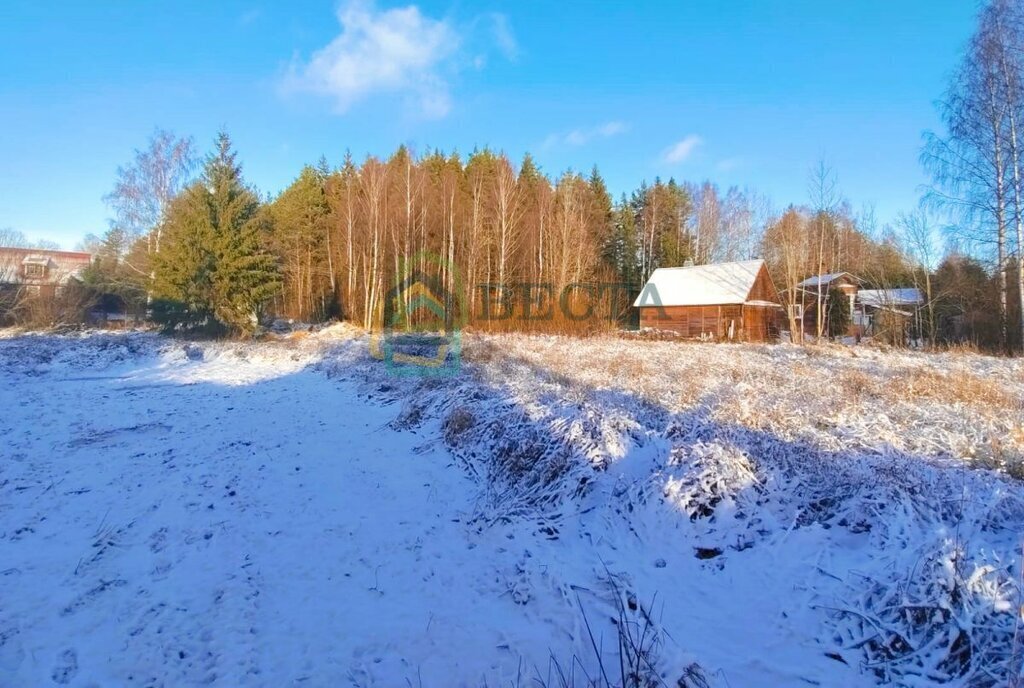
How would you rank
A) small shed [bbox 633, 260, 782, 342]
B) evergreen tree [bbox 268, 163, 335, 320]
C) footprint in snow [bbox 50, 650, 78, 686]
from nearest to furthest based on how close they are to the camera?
footprint in snow [bbox 50, 650, 78, 686] → small shed [bbox 633, 260, 782, 342] → evergreen tree [bbox 268, 163, 335, 320]

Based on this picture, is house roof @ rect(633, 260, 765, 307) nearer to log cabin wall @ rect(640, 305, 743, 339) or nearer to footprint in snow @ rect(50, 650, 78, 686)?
log cabin wall @ rect(640, 305, 743, 339)

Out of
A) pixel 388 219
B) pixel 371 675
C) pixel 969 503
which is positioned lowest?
pixel 371 675

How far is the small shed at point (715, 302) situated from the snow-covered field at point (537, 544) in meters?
22.0

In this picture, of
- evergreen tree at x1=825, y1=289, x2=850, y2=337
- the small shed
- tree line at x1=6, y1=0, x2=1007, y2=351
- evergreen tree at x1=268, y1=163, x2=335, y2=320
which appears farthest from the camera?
evergreen tree at x1=268, y1=163, x2=335, y2=320

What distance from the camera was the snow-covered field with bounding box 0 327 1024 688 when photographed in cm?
295

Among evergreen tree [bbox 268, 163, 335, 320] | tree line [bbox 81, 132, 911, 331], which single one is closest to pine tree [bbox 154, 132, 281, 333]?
tree line [bbox 81, 132, 911, 331]

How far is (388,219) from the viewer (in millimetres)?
28922

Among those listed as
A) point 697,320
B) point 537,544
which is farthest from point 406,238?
point 537,544

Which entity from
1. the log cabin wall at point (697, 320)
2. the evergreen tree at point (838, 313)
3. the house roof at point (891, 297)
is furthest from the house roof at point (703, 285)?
the house roof at point (891, 297)

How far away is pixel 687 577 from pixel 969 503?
217 cm

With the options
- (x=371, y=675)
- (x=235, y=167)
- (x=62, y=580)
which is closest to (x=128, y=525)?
(x=62, y=580)

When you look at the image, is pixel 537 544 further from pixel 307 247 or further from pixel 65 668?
pixel 307 247

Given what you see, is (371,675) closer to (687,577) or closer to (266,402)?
(687,577)

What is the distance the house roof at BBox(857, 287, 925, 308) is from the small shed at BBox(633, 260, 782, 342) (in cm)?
487
